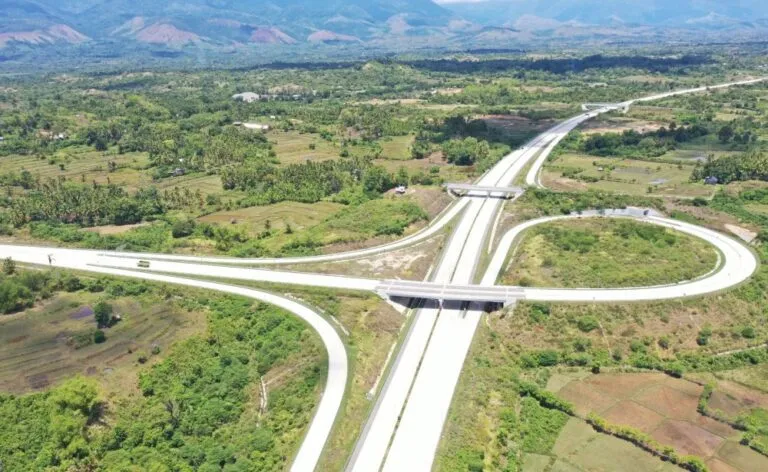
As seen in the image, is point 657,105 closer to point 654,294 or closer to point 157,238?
point 654,294

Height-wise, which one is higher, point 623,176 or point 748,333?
point 623,176

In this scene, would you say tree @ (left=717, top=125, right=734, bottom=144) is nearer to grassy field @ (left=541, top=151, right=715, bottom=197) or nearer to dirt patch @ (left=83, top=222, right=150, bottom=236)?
grassy field @ (left=541, top=151, right=715, bottom=197)

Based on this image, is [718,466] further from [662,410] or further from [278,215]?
[278,215]

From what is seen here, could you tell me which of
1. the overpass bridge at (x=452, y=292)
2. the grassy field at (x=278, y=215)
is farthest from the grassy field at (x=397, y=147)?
the overpass bridge at (x=452, y=292)

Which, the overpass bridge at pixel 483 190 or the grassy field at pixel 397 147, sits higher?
the grassy field at pixel 397 147

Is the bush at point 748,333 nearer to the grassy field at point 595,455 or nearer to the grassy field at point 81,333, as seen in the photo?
the grassy field at point 595,455

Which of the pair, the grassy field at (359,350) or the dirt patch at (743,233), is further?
the dirt patch at (743,233)

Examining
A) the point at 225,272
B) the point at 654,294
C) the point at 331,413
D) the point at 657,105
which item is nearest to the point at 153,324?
the point at 225,272

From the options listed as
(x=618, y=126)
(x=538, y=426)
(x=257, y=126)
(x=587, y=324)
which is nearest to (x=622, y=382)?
(x=587, y=324)
